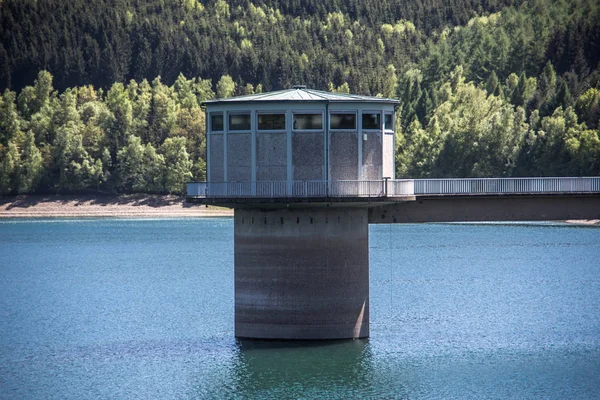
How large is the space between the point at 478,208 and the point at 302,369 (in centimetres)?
1138

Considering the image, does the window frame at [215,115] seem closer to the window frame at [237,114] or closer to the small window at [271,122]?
the window frame at [237,114]

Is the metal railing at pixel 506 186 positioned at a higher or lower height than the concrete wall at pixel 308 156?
lower

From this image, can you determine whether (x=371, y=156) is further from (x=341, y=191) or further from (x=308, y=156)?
(x=308, y=156)

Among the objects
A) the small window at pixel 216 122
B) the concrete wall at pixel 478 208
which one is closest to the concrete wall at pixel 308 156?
the small window at pixel 216 122

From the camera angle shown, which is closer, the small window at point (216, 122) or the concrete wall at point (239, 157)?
the concrete wall at point (239, 157)

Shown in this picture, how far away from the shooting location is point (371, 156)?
56.0m

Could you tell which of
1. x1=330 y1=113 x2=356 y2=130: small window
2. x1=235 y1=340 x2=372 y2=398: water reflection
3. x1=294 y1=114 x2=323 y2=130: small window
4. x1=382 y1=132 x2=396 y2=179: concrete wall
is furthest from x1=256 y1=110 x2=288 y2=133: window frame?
x1=235 y1=340 x2=372 y2=398: water reflection

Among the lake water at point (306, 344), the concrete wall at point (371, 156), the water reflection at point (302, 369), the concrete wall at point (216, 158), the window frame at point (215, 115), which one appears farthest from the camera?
the concrete wall at point (216, 158)

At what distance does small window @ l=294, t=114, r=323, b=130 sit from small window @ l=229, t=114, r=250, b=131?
6.89 feet

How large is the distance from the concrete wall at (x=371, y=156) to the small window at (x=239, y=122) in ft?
16.4

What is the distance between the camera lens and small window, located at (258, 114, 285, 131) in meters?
55.4

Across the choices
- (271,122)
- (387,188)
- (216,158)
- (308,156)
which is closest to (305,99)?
(271,122)

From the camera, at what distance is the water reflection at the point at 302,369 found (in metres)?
50.9

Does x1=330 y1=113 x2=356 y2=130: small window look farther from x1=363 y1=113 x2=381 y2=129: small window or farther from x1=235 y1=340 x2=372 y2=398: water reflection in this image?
x1=235 y1=340 x2=372 y2=398: water reflection
